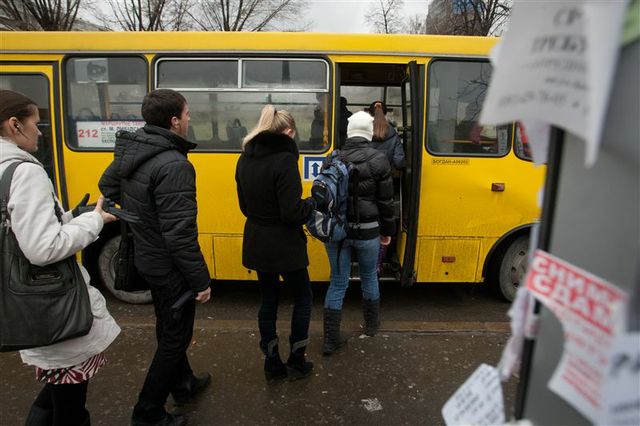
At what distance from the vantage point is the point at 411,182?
3744 millimetres

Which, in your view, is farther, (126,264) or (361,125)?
(361,125)

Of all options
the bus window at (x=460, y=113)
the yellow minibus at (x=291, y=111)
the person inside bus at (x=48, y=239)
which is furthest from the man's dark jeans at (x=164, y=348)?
the bus window at (x=460, y=113)

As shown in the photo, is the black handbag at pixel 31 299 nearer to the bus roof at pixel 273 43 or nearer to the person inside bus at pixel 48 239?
the person inside bus at pixel 48 239

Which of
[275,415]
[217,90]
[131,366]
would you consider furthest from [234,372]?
[217,90]

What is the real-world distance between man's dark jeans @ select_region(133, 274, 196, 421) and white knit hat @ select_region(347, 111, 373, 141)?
1636mm

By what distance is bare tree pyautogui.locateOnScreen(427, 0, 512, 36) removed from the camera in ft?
48.7

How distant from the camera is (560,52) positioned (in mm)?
704

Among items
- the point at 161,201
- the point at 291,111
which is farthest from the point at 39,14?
the point at 161,201

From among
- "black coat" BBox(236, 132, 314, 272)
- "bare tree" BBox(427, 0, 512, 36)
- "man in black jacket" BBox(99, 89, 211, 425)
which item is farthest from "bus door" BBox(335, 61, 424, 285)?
"bare tree" BBox(427, 0, 512, 36)

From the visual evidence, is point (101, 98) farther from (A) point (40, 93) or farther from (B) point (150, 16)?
(B) point (150, 16)

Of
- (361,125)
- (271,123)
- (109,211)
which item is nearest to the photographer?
(109,211)

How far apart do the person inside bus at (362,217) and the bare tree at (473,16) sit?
44.9 ft

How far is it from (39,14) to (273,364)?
623 inches

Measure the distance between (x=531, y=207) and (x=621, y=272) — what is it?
361 cm
